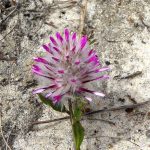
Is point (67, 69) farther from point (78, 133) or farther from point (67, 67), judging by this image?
point (78, 133)

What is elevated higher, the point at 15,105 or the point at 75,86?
the point at 75,86

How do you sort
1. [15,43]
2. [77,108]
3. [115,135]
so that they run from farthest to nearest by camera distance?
1. [15,43]
2. [115,135]
3. [77,108]

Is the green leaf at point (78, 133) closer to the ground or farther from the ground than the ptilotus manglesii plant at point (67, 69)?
closer to the ground

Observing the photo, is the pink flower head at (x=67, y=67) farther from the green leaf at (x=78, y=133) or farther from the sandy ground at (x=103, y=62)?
the sandy ground at (x=103, y=62)

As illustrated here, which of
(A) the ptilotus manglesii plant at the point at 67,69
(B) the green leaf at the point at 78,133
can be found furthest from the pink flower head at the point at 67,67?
(B) the green leaf at the point at 78,133

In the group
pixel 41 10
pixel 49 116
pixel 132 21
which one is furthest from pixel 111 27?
pixel 49 116

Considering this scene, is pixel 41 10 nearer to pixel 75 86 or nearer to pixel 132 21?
pixel 132 21

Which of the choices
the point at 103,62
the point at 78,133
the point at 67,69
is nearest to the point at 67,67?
the point at 67,69
